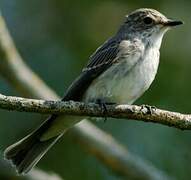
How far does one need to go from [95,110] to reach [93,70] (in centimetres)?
129

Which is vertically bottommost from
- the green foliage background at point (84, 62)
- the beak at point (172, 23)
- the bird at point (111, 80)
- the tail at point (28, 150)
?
the green foliage background at point (84, 62)

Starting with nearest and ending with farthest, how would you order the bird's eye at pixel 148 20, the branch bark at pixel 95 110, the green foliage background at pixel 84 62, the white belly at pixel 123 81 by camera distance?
the branch bark at pixel 95 110 → the white belly at pixel 123 81 → the bird's eye at pixel 148 20 → the green foliage background at pixel 84 62

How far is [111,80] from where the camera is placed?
25.3ft

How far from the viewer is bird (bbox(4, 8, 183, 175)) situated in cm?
768

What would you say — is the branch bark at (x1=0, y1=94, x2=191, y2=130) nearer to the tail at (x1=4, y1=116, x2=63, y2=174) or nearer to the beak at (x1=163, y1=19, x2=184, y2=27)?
the tail at (x1=4, y1=116, x2=63, y2=174)

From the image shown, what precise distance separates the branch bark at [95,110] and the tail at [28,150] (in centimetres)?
120

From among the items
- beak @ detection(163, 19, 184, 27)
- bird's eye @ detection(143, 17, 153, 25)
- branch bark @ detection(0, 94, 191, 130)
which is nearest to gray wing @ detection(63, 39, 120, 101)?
bird's eye @ detection(143, 17, 153, 25)

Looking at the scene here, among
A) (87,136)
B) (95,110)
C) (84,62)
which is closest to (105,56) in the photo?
(87,136)

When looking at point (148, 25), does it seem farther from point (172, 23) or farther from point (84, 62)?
point (84, 62)

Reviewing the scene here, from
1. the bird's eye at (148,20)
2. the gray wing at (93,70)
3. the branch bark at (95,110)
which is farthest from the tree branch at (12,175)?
the bird's eye at (148,20)

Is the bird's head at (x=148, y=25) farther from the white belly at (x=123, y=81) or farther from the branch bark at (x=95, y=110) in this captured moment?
the branch bark at (x=95, y=110)

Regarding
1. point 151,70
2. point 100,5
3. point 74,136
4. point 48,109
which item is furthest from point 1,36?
point 100,5

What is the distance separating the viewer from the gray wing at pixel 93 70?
7922 mm

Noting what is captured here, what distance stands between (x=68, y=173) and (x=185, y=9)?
322 centimetres
